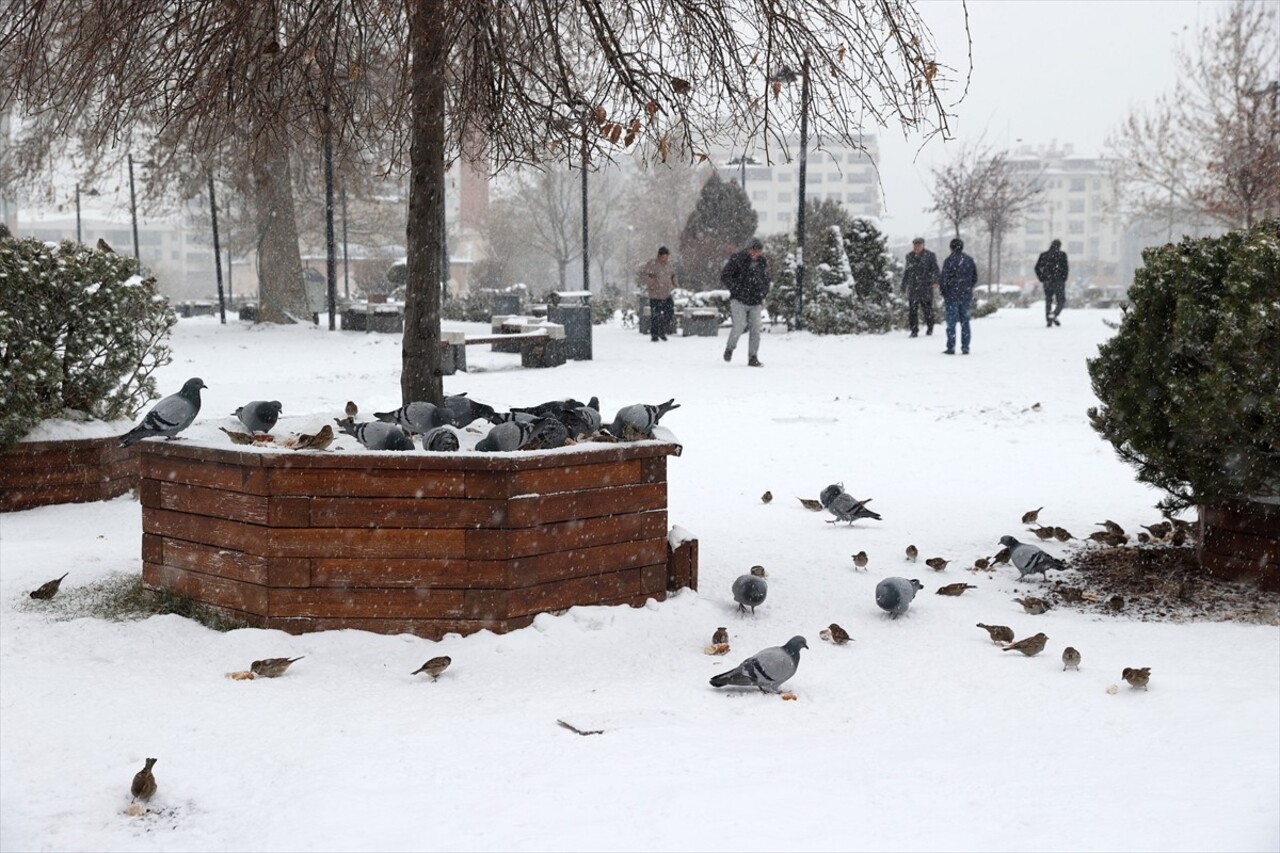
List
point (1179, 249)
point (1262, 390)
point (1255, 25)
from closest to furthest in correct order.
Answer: point (1262, 390), point (1179, 249), point (1255, 25)

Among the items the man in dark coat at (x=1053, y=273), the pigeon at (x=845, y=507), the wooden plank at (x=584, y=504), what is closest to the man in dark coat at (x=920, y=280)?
the man in dark coat at (x=1053, y=273)

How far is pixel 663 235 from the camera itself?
61250mm

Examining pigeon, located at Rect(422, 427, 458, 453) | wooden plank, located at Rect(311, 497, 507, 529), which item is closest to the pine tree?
pigeon, located at Rect(422, 427, 458, 453)

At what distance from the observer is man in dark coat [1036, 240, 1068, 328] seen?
71.7 ft

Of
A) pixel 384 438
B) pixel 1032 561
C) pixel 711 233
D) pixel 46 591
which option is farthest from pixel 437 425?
pixel 711 233

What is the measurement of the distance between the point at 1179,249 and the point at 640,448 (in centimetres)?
342

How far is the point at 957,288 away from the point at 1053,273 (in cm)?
534

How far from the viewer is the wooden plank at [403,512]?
5.02 metres

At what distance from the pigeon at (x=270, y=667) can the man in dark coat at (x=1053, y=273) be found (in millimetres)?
19119

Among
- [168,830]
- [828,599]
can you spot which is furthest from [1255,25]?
[168,830]

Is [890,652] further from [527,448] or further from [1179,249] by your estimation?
[1179,249]

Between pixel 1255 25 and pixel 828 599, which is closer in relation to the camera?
pixel 828 599

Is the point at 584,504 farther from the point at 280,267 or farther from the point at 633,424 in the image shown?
the point at 280,267

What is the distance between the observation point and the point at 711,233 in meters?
37.3
